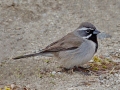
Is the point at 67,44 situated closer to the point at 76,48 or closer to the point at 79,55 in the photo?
the point at 76,48

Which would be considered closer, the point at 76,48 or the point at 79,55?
the point at 79,55

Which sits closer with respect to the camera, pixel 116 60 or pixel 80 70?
pixel 80 70

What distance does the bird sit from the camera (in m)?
8.71

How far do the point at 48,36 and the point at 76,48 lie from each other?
2562 mm

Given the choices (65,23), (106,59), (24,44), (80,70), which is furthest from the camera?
(65,23)

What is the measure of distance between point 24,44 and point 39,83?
283cm

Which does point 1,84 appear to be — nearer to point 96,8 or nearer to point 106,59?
point 106,59

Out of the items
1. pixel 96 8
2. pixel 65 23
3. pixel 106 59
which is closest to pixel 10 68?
pixel 106 59

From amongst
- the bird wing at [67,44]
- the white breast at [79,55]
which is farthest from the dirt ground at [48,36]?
the bird wing at [67,44]

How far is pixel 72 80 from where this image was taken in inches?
326

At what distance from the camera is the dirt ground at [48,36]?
822 cm

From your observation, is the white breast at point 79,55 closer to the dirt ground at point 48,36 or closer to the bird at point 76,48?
the bird at point 76,48

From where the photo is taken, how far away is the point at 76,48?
A: 884cm

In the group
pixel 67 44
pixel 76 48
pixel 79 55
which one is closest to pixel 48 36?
pixel 67 44
